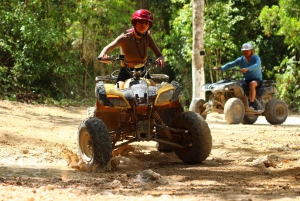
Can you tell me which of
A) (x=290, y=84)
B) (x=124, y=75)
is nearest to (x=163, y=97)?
(x=124, y=75)

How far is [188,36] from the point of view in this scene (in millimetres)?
24188

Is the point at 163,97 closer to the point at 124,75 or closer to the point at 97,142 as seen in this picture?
the point at 124,75

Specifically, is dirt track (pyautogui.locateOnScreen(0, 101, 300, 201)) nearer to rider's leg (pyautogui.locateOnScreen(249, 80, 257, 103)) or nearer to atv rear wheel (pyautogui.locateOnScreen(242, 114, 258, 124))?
rider's leg (pyautogui.locateOnScreen(249, 80, 257, 103))

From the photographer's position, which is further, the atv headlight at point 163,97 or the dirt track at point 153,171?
the atv headlight at point 163,97

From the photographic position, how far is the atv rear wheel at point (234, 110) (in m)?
14.2

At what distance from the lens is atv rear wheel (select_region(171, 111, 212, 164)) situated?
24.6 ft

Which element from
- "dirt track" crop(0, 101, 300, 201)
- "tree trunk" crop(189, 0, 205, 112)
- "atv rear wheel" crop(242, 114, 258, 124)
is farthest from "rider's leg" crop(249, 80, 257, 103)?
"dirt track" crop(0, 101, 300, 201)

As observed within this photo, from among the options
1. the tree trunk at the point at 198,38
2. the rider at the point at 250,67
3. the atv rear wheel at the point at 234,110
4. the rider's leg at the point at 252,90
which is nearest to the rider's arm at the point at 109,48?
the rider at the point at 250,67

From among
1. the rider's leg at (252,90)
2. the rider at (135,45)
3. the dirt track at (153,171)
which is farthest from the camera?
the rider's leg at (252,90)

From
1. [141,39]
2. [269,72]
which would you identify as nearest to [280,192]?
[141,39]

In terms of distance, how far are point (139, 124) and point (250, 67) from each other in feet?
23.4

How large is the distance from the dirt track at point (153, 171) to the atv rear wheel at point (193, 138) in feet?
0.42

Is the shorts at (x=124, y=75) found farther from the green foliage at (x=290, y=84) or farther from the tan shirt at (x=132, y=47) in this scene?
the green foliage at (x=290, y=84)

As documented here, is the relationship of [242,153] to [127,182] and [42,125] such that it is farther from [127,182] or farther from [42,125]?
[42,125]
